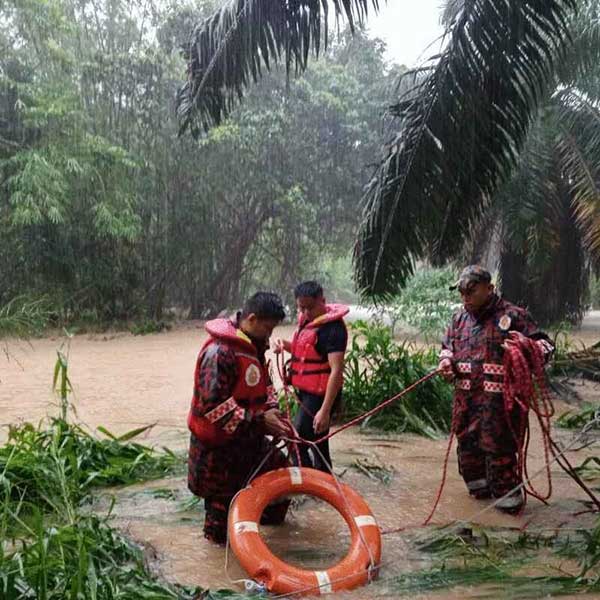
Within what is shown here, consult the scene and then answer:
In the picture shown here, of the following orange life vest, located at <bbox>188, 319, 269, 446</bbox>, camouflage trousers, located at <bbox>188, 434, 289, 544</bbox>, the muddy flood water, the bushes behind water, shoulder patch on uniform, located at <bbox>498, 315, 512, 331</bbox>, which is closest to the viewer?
orange life vest, located at <bbox>188, 319, 269, 446</bbox>

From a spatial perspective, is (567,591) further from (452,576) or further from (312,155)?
(312,155)

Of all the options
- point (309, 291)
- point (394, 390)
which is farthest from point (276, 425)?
point (394, 390)

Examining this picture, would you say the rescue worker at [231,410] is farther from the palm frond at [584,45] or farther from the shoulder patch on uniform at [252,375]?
the palm frond at [584,45]

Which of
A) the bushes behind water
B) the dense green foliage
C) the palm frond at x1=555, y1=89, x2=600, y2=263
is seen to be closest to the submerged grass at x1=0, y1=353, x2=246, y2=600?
the bushes behind water

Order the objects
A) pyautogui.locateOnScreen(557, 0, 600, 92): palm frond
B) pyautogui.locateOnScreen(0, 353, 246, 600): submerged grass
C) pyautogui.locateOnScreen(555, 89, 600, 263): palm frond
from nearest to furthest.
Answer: pyautogui.locateOnScreen(0, 353, 246, 600): submerged grass → pyautogui.locateOnScreen(557, 0, 600, 92): palm frond → pyautogui.locateOnScreen(555, 89, 600, 263): palm frond

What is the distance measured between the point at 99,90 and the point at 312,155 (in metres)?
5.77

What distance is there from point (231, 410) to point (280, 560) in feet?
2.45

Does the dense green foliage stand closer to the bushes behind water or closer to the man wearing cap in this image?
the bushes behind water

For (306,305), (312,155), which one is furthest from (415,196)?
(312,155)

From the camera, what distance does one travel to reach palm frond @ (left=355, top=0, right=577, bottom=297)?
4.31m

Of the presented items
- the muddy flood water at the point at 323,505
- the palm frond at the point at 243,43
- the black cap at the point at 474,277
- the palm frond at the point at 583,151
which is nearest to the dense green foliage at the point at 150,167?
the muddy flood water at the point at 323,505

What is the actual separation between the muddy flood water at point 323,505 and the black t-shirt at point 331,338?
998 millimetres

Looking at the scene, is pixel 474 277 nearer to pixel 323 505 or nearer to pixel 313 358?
pixel 313 358

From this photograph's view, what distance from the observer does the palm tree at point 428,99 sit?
14.0ft
